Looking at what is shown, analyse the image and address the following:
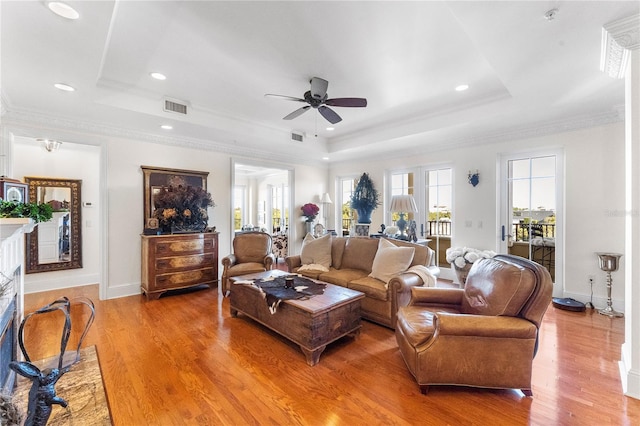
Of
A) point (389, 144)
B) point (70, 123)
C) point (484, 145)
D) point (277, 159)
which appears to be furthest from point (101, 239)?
point (484, 145)

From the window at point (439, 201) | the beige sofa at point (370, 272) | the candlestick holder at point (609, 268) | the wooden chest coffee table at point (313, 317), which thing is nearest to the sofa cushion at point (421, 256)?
the beige sofa at point (370, 272)

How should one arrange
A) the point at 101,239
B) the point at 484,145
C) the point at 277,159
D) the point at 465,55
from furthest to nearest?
the point at 277,159, the point at 484,145, the point at 101,239, the point at 465,55

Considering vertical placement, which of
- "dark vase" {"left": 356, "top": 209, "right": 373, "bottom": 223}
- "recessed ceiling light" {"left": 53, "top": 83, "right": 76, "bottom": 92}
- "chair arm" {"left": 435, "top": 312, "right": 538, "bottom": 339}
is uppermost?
"recessed ceiling light" {"left": 53, "top": 83, "right": 76, "bottom": 92}

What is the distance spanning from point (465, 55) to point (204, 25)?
2.37 meters

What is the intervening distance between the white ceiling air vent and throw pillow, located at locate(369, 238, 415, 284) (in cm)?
326

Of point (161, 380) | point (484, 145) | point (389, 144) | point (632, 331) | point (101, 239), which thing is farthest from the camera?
point (389, 144)

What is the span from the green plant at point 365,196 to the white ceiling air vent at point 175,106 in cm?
348

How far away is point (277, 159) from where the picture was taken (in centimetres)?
607

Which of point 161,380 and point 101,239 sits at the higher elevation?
point 101,239

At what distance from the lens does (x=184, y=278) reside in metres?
4.34

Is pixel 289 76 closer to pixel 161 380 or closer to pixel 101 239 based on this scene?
pixel 161 380

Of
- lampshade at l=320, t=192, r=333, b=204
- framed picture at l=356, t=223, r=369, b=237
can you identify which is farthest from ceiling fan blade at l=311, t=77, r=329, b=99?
lampshade at l=320, t=192, r=333, b=204

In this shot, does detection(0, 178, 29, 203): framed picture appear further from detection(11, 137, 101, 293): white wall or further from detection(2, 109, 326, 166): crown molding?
detection(11, 137, 101, 293): white wall

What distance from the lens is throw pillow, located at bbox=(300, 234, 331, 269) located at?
4.12 metres
